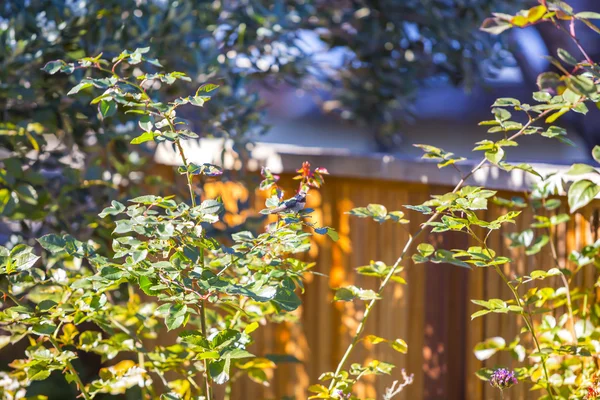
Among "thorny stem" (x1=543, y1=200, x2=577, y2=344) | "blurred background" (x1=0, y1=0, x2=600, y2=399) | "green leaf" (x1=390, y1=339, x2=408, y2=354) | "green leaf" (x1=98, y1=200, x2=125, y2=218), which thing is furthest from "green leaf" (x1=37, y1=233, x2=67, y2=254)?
"thorny stem" (x1=543, y1=200, x2=577, y2=344)

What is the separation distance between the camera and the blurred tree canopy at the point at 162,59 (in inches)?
91.8

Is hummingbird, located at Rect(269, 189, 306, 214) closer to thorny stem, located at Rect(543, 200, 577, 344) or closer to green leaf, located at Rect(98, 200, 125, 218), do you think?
green leaf, located at Rect(98, 200, 125, 218)

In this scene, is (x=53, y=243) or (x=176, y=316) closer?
(x=176, y=316)

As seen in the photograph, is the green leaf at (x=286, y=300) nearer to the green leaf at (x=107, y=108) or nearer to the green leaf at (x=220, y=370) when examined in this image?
the green leaf at (x=220, y=370)

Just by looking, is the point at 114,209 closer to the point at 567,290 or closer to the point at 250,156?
the point at 567,290

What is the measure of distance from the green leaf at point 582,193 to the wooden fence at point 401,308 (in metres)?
0.71

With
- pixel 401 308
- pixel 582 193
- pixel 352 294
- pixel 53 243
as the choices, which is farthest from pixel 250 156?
pixel 582 193

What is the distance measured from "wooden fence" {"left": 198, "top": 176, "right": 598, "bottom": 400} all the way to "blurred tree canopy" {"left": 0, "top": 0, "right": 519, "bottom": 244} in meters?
0.68

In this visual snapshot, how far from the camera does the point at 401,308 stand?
2.43m

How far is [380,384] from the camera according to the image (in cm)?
247

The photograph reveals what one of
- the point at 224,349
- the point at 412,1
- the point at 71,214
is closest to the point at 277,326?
the point at 71,214

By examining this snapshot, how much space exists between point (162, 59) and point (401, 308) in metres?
1.43

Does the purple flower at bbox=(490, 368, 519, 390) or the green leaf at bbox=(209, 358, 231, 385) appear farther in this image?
the purple flower at bbox=(490, 368, 519, 390)

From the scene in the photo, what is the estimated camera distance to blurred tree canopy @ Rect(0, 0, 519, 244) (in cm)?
233
